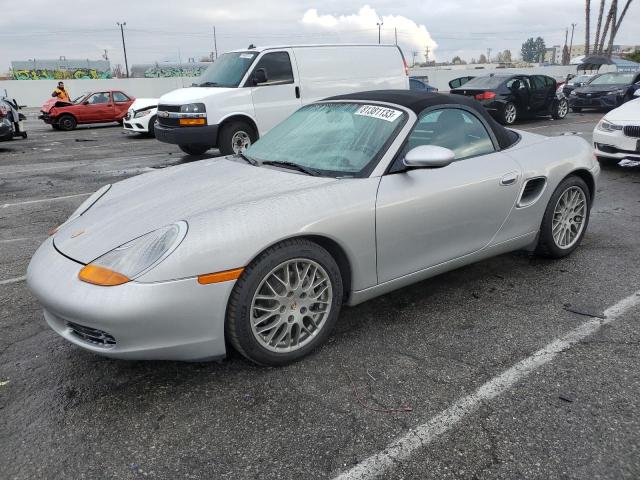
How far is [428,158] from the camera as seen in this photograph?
3004mm

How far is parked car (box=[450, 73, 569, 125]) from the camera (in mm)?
15273

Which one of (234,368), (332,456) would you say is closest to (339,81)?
(234,368)

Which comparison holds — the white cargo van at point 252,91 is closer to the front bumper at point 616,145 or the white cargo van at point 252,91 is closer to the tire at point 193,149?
the tire at point 193,149

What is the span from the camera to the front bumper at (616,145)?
7.49 m

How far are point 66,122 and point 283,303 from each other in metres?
18.2

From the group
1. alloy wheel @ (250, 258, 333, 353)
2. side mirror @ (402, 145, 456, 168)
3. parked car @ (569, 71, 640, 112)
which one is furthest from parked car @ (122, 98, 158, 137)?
parked car @ (569, 71, 640, 112)

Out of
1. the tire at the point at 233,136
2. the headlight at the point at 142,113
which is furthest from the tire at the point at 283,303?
the headlight at the point at 142,113

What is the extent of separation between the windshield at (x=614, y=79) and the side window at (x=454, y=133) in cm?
1813

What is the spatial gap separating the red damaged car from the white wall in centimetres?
1314

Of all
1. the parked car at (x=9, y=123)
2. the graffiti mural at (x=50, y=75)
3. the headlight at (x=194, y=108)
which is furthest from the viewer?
the graffiti mural at (x=50, y=75)

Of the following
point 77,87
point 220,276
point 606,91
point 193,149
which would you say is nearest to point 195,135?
point 193,149

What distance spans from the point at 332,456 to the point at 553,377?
125 centimetres

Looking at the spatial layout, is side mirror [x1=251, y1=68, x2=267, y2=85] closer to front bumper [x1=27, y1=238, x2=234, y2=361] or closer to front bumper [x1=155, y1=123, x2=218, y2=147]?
front bumper [x1=155, y1=123, x2=218, y2=147]

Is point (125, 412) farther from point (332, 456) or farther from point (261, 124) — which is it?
point (261, 124)
